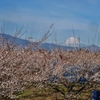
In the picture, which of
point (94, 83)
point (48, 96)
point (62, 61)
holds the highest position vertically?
point (62, 61)

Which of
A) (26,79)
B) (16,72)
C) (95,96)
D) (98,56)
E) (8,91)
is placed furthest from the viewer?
(98,56)

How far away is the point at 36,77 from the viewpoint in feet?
66.3

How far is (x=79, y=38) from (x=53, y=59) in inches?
206

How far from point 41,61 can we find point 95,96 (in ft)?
53.9

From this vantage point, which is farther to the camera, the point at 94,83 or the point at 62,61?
the point at 62,61

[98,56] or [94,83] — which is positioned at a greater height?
[98,56]

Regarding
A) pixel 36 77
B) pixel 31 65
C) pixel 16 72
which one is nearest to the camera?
pixel 16 72

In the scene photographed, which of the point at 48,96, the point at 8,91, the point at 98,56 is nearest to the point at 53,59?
the point at 48,96

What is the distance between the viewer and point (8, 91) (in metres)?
13.1

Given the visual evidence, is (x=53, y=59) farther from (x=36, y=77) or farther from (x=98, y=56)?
(x=98, y=56)

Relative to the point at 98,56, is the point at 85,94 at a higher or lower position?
lower

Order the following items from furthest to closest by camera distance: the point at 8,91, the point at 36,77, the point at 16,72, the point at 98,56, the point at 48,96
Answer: the point at 98,56 < the point at 48,96 < the point at 36,77 < the point at 16,72 < the point at 8,91

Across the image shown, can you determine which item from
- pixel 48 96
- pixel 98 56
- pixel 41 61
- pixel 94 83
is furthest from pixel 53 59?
pixel 98 56

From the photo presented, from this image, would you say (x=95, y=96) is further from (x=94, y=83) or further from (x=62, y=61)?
(x=62, y=61)
